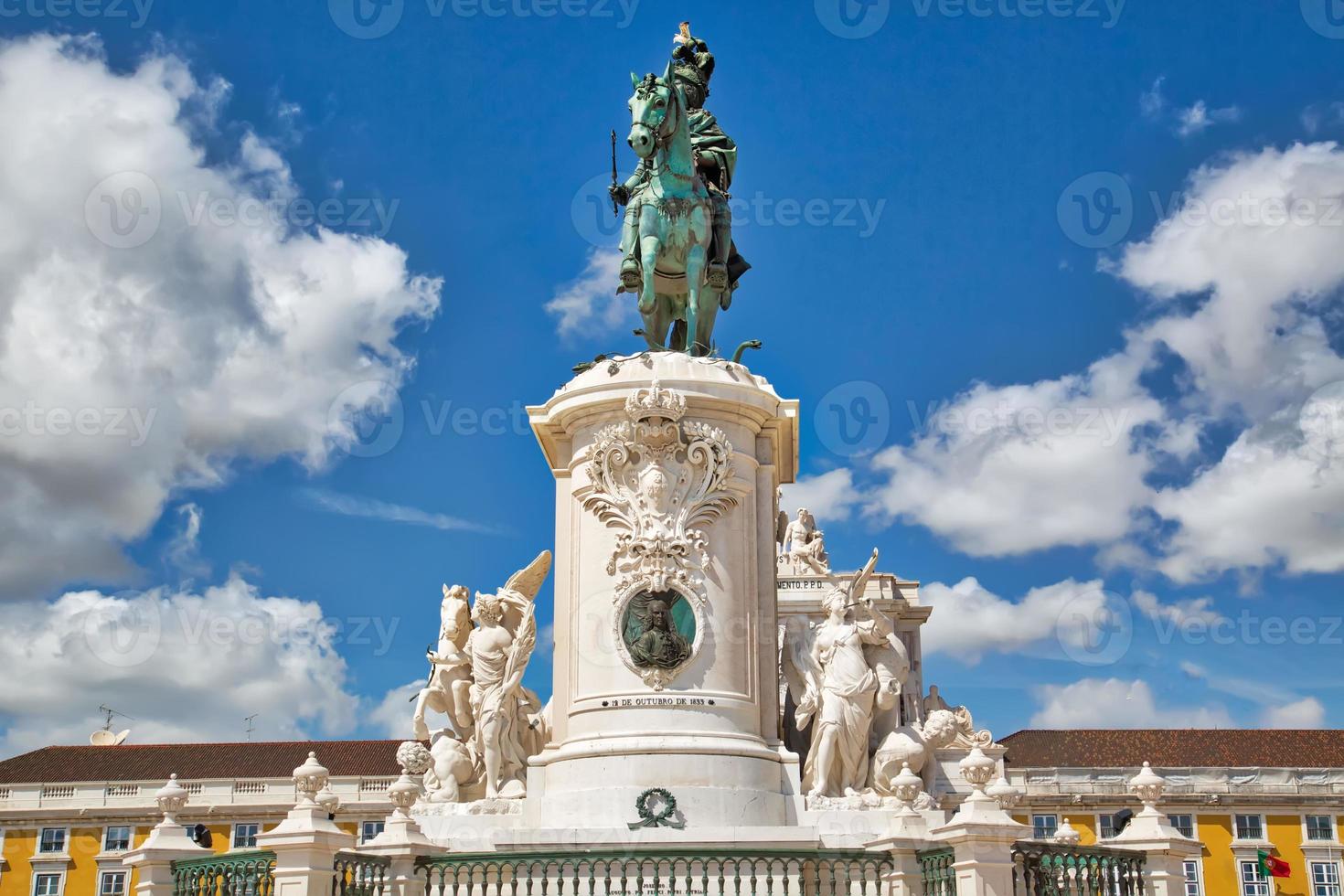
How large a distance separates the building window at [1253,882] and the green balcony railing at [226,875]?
44.6 meters

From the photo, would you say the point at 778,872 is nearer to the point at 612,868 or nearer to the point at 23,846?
the point at 612,868

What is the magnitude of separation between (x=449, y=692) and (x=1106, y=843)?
25.9 ft

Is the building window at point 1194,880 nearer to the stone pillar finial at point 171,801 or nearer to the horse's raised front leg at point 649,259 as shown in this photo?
the horse's raised front leg at point 649,259

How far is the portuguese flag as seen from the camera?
5025 centimetres

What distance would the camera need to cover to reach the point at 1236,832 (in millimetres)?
52562

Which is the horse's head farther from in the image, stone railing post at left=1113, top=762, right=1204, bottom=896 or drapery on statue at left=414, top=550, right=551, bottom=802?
stone railing post at left=1113, top=762, right=1204, bottom=896

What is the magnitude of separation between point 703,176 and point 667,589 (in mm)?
6062

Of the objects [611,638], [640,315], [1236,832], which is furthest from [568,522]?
[1236,832]

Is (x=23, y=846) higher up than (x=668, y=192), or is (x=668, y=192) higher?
(x=668, y=192)

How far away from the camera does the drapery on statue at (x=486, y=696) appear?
59.7 ft

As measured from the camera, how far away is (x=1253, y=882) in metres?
51.8

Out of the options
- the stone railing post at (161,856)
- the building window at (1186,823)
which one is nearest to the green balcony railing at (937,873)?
the stone railing post at (161,856)

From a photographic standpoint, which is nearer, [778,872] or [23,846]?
[778,872]

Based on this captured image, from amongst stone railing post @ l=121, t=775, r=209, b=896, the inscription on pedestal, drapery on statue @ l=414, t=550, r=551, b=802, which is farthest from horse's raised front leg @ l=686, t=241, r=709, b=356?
stone railing post @ l=121, t=775, r=209, b=896
